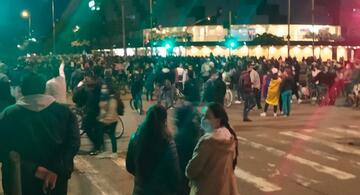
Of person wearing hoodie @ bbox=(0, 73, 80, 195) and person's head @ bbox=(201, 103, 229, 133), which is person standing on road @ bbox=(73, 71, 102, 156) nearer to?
person's head @ bbox=(201, 103, 229, 133)

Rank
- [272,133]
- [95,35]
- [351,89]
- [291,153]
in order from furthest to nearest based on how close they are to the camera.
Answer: [95,35], [351,89], [272,133], [291,153]

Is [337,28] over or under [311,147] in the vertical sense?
over

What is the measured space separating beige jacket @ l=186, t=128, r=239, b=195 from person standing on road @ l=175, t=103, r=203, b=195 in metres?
0.62

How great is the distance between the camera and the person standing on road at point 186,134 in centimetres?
584

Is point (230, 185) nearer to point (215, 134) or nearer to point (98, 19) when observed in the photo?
point (215, 134)

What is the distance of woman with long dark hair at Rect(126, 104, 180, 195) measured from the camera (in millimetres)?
4922

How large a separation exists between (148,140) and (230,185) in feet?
2.61

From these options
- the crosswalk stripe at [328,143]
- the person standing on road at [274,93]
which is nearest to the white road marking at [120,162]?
the crosswalk stripe at [328,143]

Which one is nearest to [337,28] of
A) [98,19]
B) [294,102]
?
[98,19]

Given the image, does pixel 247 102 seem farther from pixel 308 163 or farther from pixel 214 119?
pixel 214 119

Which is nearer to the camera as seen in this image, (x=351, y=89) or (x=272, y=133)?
(x=272, y=133)

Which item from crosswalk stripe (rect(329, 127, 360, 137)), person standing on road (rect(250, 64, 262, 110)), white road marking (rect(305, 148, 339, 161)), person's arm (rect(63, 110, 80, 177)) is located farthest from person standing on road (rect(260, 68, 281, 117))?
person's arm (rect(63, 110, 80, 177))

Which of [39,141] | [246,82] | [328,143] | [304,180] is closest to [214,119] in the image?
[39,141]

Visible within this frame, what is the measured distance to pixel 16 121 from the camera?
4.70m
